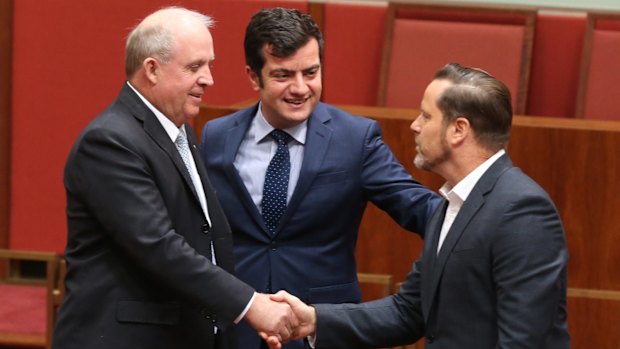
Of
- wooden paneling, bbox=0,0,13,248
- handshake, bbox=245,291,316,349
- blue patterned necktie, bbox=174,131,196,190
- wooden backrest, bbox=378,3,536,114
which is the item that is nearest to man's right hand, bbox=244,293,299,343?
A: handshake, bbox=245,291,316,349

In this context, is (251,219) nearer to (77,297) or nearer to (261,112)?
(261,112)

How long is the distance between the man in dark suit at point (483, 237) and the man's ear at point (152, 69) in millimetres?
443

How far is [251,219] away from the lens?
6.92 feet

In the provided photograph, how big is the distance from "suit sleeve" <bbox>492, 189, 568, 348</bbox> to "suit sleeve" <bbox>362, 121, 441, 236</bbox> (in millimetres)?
500

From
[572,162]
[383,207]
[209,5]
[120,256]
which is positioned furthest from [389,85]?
[120,256]

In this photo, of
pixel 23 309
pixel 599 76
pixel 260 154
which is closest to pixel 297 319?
pixel 260 154

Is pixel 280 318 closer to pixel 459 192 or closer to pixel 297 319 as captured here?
pixel 297 319

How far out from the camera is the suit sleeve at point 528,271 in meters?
1.59

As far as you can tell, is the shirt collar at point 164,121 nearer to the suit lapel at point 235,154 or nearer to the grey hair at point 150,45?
the grey hair at point 150,45

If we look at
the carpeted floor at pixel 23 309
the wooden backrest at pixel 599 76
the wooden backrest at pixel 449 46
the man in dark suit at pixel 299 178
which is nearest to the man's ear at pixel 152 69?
the man in dark suit at pixel 299 178

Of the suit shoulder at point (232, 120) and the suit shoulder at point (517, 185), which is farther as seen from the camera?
the suit shoulder at point (232, 120)

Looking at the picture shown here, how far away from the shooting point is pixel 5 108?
3799 mm

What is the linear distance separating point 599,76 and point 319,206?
5.49ft

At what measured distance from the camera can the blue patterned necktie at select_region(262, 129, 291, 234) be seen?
210 centimetres
